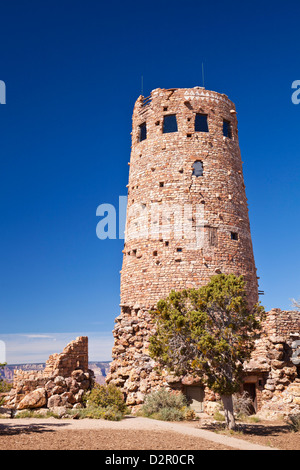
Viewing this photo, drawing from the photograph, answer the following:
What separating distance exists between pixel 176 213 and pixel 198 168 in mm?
3240

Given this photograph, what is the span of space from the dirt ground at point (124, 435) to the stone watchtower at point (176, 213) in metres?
5.67

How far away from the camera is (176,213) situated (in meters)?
23.4

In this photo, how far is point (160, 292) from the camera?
2228 centimetres

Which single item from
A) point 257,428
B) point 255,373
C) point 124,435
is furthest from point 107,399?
point 255,373

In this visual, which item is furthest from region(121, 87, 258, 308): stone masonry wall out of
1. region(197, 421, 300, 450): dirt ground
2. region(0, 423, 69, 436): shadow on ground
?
region(0, 423, 69, 436): shadow on ground

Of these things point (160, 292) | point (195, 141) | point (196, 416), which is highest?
point (195, 141)

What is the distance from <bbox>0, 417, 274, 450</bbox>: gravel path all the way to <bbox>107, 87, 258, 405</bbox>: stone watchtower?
5.86m

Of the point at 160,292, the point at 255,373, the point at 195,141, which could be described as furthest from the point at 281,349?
the point at 195,141

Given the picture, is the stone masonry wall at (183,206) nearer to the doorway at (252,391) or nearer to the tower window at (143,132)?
the tower window at (143,132)

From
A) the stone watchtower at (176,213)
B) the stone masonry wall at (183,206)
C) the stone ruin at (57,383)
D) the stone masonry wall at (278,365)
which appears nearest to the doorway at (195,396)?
the stone watchtower at (176,213)

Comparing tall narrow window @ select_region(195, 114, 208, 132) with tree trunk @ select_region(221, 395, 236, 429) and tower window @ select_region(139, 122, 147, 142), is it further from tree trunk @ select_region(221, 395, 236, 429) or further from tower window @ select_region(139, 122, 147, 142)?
tree trunk @ select_region(221, 395, 236, 429)

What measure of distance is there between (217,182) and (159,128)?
5104 millimetres

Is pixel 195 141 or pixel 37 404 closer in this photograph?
pixel 37 404

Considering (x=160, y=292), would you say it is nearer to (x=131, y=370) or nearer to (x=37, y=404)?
(x=131, y=370)
